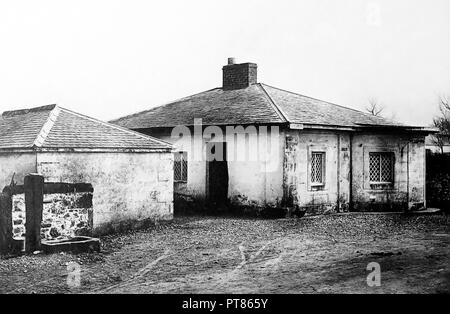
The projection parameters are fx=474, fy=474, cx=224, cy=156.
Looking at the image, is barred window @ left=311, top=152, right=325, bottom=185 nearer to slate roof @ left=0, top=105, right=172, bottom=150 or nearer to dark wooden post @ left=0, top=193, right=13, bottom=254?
slate roof @ left=0, top=105, right=172, bottom=150

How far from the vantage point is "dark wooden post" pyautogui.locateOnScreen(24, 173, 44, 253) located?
1103 centimetres

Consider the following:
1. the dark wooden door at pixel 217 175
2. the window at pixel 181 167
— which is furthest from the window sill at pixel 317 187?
the window at pixel 181 167

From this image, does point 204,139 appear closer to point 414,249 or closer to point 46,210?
point 46,210

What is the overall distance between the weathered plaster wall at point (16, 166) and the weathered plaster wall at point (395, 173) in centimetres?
1148

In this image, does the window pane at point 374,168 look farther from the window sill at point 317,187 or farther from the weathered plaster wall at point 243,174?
the weathered plaster wall at point 243,174

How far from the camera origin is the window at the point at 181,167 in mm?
19391

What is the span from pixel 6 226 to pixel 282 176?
8.87m

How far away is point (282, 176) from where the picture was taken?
53.4 feet

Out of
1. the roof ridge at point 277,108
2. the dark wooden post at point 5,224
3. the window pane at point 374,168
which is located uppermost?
the roof ridge at point 277,108

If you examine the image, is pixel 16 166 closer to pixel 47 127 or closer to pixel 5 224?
pixel 47 127

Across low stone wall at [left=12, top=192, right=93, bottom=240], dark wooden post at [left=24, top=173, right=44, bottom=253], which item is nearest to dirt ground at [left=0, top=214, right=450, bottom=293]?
dark wooden post at [left=24, top=173, right=44, bottom=253]

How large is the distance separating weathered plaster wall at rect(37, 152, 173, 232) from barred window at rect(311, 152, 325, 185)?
526cm

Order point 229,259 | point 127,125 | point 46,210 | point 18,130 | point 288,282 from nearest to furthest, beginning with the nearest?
point 288,282 → point 229,259 → point 46,210 → point 18,130 → point 127,125
